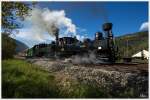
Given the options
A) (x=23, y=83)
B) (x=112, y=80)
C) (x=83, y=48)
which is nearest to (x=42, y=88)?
(x=23, y=83)

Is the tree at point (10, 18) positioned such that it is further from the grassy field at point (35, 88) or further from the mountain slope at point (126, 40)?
the mountain slope at point (126, 40)

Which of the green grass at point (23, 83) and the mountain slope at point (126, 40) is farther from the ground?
the mountain slope at point (126, 40)

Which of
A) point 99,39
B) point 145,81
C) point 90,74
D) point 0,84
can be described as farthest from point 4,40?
point 99,39

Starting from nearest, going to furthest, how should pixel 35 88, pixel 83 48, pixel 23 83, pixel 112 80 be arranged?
pixel 35 88, pixel 23 83, pixel 112 80, pixel 83 48

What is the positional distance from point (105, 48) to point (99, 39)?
0.49 meters

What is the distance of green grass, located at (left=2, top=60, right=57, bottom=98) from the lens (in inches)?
314

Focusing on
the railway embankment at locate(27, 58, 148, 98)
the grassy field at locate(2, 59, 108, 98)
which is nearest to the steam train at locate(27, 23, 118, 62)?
the railway embankment at locate(27, 58, 148, 98)

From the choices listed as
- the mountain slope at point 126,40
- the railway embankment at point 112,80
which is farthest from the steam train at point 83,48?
the railway embankment at point 112,80

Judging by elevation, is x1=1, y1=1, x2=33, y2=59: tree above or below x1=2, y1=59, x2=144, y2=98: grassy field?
above

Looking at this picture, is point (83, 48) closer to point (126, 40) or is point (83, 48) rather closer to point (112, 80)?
point (112, 80)

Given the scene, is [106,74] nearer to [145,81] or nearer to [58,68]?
[145,81]

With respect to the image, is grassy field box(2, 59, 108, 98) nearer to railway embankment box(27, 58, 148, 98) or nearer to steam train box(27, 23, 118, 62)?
railway embankment box(27, 58, 148, 98)

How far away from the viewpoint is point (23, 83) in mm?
8445

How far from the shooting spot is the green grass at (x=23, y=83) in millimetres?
7973
